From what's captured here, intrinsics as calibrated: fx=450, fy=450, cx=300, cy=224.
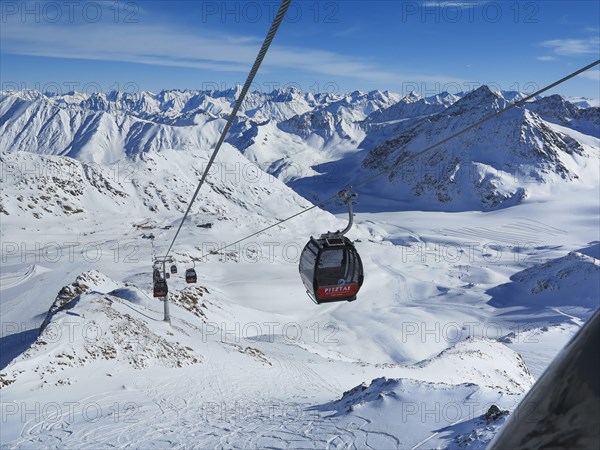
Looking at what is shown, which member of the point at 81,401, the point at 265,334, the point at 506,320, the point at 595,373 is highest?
the point at 595,373

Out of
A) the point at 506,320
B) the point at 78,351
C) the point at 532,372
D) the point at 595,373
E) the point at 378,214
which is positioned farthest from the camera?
the point at 378,214

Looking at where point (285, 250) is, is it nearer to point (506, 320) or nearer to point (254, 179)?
point (506, 320)

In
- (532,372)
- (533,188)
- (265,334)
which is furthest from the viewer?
(533,188)

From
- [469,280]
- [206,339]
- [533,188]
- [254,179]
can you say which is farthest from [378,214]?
[206,339]

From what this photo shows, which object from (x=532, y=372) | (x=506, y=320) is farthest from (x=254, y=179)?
(x=532, y=372)

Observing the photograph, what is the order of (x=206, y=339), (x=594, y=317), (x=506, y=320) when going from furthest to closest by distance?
(x=506, y=320)
(x=206, y=339)
(x=594, y=317)

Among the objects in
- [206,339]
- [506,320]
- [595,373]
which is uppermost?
[595,373]

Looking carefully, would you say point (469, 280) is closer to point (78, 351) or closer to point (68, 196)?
point (78, 351)

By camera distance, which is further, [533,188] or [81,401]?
[533,188]

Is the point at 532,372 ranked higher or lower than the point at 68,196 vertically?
lower
